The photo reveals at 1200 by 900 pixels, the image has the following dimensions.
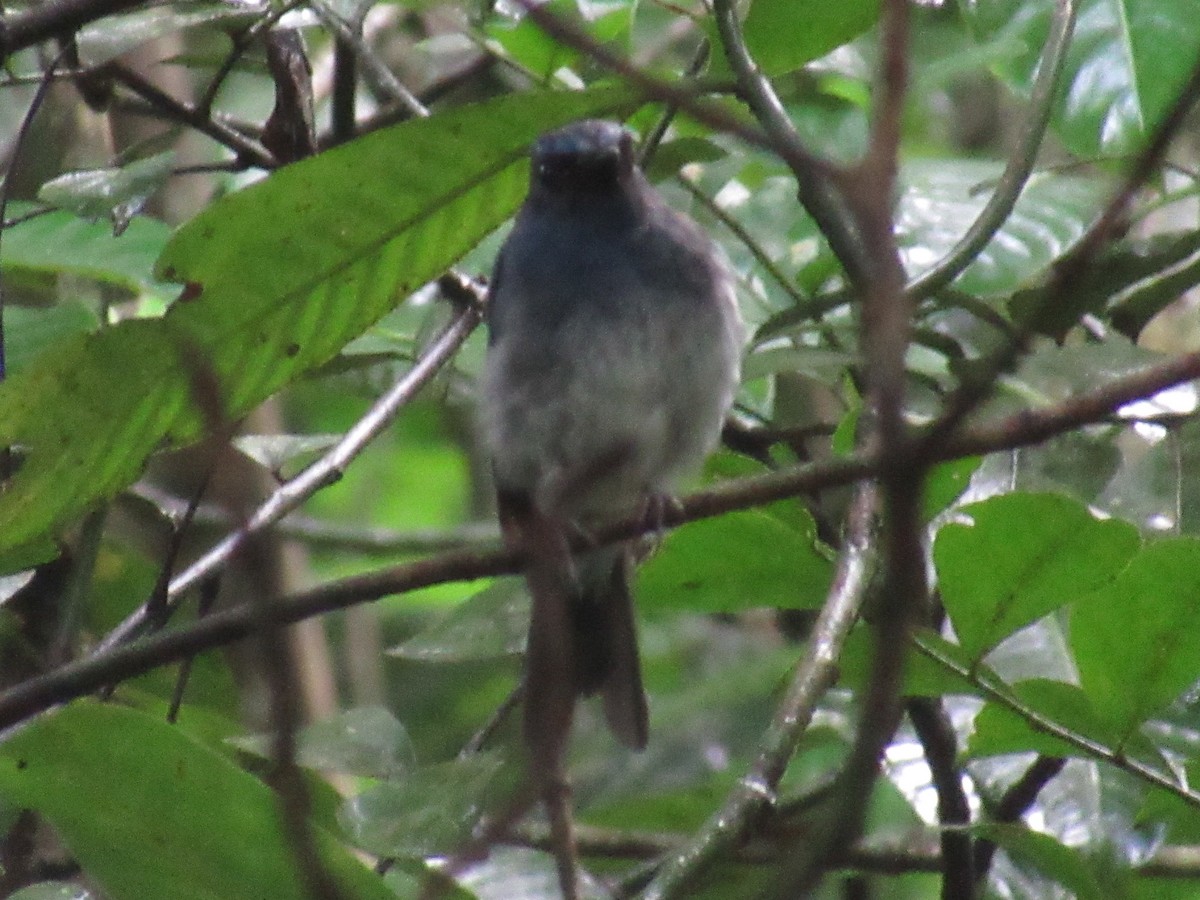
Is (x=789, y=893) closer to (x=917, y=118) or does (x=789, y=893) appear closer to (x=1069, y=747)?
(x=1069, y=747)

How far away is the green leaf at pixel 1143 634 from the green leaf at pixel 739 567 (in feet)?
1.26

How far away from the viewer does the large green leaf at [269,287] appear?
8.23 feet

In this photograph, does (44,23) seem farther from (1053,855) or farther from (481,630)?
(1053,855)

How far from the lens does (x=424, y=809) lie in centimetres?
235

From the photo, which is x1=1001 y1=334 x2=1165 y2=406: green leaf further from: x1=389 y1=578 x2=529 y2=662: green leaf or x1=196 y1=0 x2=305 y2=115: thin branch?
x1=196 y1=0 x2=305 y2=115: thin branch

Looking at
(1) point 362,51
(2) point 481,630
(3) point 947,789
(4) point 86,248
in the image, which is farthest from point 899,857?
(4) point 86,248

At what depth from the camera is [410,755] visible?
259cm

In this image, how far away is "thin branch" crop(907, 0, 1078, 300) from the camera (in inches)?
103

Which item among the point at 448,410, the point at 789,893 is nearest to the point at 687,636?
the point at 448,410

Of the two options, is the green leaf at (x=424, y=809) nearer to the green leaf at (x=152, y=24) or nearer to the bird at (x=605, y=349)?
the bird at (x=605, y=349)

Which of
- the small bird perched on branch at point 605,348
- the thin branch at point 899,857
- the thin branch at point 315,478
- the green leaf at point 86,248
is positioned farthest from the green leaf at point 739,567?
the green leaf at point 86,248

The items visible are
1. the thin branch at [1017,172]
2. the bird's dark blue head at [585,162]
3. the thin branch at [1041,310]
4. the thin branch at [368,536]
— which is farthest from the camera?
the thin branch at [368,536]

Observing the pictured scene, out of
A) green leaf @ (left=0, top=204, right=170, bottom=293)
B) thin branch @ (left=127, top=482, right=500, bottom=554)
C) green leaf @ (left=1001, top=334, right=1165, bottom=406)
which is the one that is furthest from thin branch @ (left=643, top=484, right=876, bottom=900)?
thin branch @ (left=127, top=482, right=500, bottom=554)

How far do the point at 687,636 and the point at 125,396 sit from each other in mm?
3619
